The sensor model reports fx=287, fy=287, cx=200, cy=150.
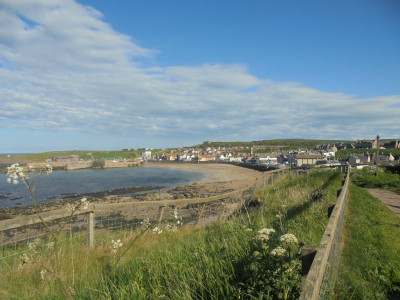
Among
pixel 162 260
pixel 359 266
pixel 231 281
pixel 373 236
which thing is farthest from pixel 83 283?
pixel 373 236

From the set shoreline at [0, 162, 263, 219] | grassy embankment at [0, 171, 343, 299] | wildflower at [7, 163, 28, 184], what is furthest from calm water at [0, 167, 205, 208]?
wildflower at [7, 163, 28, 184]

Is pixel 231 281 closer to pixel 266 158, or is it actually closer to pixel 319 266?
pixel 319 266

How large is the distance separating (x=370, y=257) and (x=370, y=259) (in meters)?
0.12

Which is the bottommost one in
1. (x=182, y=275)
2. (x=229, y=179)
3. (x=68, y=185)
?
(x=68, y=185)

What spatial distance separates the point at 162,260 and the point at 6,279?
2.05m

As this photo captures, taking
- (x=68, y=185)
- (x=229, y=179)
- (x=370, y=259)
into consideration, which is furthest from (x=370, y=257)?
(x=68, y=185)

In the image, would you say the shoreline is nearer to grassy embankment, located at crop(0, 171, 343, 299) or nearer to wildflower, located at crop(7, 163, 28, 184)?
grassy embankment, located at crop(0, 171, 343, 299)

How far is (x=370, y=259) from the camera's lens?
4832mm

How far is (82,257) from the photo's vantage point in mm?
4809

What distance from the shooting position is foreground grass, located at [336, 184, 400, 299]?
12.3 ft

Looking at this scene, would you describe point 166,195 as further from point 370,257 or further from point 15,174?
point 15,174

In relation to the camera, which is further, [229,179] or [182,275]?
[229,179]

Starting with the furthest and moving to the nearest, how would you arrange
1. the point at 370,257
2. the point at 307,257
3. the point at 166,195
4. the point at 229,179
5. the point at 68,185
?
the point at 229,179
the point at 68,185
the point at 166,195
the point at 370,257
the point at 307,257

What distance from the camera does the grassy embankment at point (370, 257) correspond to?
3.76 meters
